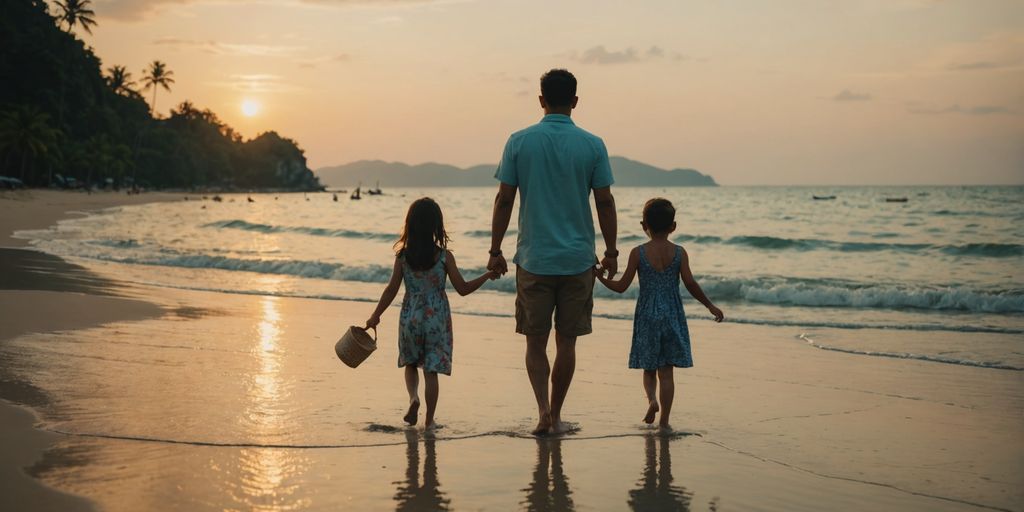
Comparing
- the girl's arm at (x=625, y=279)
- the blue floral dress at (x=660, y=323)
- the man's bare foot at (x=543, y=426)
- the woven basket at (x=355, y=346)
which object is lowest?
the man's bare foot at (x=543, y=426)

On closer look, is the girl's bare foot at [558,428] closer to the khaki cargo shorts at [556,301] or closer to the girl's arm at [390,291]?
the khaki cargo shorts at [556,301]

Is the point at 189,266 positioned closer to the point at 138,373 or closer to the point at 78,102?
Result: the point at 138,373

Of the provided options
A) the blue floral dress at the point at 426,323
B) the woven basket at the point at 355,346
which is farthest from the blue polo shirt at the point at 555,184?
the woven basket at the point at 355,346

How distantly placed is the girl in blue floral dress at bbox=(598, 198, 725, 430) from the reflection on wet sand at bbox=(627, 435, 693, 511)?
791 mm

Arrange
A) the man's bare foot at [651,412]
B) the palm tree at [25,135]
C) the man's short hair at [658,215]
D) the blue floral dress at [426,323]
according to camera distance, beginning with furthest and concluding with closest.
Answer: the palm tree at [25,135]
the man's bare foot at [651,412]
the man's short hair at [658,215]
the blue floral dress at [426,323]

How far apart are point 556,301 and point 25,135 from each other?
80.3 m

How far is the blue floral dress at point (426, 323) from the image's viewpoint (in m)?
5.81

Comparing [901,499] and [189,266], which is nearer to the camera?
[901,499]

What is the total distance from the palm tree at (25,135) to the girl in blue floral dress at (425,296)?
7886 cm

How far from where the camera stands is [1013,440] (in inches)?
231

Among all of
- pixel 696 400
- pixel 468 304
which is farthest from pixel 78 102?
pixel 696 400

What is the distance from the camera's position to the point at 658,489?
454 cm

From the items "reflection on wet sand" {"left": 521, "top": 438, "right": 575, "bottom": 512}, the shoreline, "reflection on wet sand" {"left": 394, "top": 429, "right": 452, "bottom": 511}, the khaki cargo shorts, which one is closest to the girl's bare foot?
"reflection on wet sand" {"left": 521, "top": 438, "right": 575, "bottom": 512}

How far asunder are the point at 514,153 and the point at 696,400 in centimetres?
265
